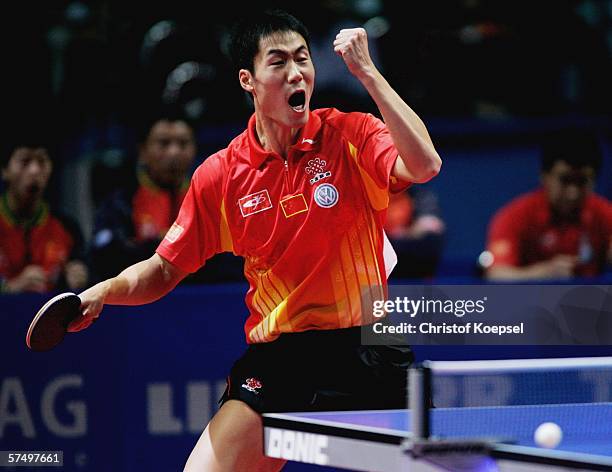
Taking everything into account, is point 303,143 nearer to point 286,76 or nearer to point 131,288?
point 286,76

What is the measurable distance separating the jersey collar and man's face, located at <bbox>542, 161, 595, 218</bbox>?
297 cm

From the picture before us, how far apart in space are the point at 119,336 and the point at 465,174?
14.3 feet

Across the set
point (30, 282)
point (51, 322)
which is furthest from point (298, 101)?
point (30, 282)

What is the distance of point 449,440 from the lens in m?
2.96

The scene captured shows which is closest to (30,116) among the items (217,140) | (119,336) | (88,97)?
(88,97)

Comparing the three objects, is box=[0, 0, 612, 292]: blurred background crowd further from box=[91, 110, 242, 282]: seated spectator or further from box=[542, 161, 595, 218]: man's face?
box=[542, 161, 595, 218]: man's face

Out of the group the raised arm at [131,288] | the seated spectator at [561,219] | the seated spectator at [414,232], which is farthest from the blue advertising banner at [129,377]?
the raised arm at [131,288]

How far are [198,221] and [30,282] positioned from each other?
7.47 feet

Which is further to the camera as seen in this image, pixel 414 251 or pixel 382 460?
pixel 414 251

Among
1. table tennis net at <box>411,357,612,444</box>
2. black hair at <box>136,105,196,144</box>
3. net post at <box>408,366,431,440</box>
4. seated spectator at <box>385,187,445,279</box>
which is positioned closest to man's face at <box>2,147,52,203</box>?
black hair at <box>136,105,196,144</box>

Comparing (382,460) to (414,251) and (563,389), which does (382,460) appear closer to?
(563,389)

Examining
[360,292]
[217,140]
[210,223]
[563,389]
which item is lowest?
[563,389]

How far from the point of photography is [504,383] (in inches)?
211

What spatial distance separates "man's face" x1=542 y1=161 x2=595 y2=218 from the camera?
260 inches
